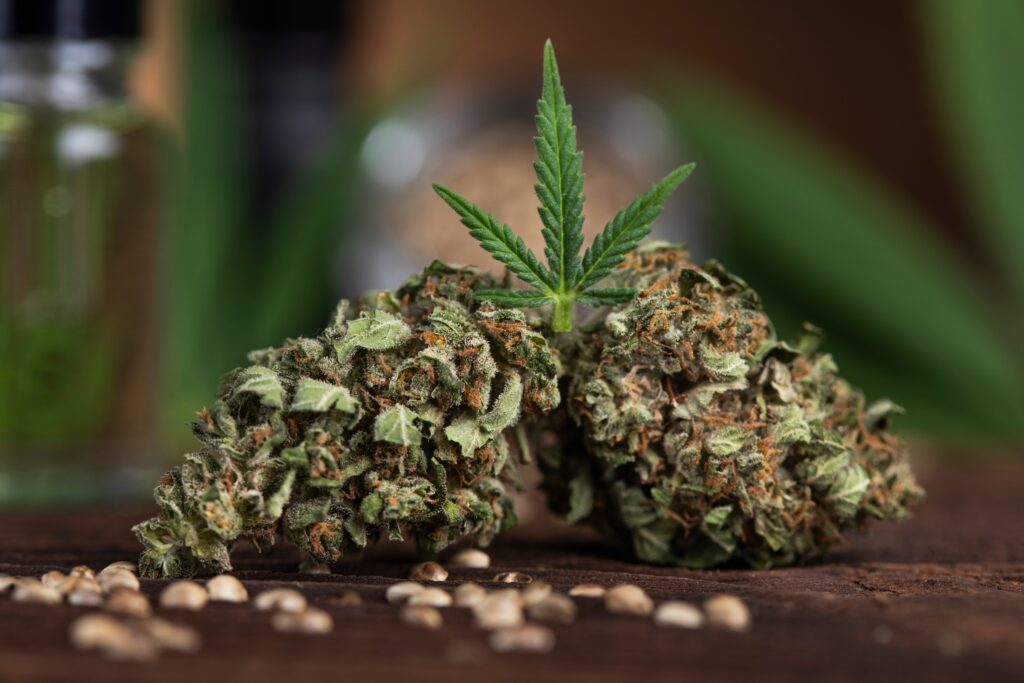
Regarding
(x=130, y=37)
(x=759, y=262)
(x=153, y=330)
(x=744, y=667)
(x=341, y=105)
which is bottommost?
(x=744, y=667)

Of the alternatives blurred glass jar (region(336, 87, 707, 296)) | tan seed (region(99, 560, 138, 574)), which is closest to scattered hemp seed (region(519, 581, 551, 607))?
tan seed (region(99, 560, 138, 574))

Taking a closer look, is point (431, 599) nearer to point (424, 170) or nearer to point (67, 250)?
point (67, 250)

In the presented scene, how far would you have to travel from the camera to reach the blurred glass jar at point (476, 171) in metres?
1.82

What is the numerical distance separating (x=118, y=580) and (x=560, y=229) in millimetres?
289

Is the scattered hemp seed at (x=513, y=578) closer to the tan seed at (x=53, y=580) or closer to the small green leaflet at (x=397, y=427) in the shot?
the small green leaflet at (x=397, y=427)

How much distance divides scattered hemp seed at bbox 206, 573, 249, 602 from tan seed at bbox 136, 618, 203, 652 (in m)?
0.08

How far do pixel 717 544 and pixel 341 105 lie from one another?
1589 millimetres

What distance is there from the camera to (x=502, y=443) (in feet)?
2.25

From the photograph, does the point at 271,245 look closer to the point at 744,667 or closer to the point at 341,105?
the point at 341,105

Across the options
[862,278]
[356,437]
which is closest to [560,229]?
[356,437]

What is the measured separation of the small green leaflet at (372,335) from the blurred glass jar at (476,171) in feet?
3.55

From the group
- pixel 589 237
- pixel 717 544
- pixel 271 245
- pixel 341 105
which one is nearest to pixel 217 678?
pixel 717 544

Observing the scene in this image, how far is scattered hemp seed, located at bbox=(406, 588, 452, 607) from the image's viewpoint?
601 millimetres

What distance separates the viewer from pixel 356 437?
2.18 feet
